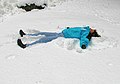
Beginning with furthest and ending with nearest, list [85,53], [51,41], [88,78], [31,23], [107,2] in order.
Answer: [107,2] → [31,23] → [51,41] → [85,53] → [88,78]

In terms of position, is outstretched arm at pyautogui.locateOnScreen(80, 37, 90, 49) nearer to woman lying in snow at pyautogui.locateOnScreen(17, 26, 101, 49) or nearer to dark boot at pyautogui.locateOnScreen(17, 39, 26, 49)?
woman lying in snow at pyautogui.locateOnScreen(17, 26, 101, 49)

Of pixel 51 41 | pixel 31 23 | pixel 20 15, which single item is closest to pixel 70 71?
pixel 51 41

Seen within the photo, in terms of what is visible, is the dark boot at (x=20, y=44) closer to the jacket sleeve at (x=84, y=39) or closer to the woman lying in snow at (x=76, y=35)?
the woman lying in snow at (x=76, y=35)

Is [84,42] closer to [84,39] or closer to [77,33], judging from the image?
[84,39]

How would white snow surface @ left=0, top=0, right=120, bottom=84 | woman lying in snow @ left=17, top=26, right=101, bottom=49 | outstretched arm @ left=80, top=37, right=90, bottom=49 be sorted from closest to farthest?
white snow surface @ left=0, top=0, right=120, bottom=84
outstretched arm @ left=80, top=37, right=90, bottom=49
woman lying in snow @ left=17, top=26, right=101, bottom=49

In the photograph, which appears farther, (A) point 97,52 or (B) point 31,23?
(B) point 31,23

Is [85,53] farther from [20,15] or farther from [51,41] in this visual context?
[20,15]

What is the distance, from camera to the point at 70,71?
15.4 feet

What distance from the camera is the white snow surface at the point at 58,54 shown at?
177 inches

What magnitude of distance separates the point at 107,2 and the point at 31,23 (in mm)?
4641

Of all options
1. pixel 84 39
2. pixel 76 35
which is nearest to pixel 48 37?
pixel 76 35

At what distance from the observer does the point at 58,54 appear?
534 centimetres

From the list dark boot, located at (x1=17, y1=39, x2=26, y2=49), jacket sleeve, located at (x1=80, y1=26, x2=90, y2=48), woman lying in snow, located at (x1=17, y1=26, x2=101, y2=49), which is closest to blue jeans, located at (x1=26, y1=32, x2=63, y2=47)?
woman lying in snow, located at (x1=17, y1=26, x2=101, y2=49)

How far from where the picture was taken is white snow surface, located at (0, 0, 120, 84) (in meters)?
4.50
